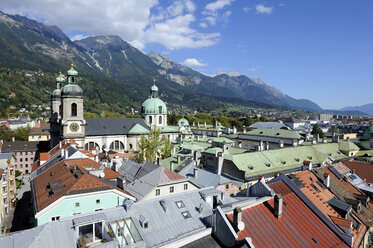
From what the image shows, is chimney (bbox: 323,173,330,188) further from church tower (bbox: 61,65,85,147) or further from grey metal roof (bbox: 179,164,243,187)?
church tower (bbox: 61,65,85,147)

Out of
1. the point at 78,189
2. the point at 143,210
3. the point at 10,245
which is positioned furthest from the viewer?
the point at 78,189

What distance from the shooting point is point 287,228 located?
50.1ft

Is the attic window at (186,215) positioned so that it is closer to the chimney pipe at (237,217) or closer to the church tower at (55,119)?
the chimney pipe at (237,217)

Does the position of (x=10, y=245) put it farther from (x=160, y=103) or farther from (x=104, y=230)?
(x=160, y=103)

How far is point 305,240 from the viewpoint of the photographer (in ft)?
49.0

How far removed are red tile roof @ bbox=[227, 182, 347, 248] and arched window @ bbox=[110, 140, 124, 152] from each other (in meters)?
61.3

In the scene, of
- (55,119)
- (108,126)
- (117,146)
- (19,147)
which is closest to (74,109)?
(55,119)

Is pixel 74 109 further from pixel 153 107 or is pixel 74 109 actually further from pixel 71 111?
pixel 153 107

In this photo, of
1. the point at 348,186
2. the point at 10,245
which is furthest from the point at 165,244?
the point at 348,186

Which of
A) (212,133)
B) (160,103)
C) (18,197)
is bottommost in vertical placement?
(18,197)

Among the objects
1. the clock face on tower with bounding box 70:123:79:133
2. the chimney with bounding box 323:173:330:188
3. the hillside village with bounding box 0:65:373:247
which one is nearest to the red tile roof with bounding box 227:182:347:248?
the hillside village with bounding box 0:65:373:247

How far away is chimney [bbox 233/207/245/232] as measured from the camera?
13156mm

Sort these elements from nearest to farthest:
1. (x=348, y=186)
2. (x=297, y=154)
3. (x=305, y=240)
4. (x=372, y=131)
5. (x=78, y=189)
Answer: (x=305, y=240)
(x=78, y=189)
(x=348, y=186)
(x=297, y=154)
(x=372, y=131)

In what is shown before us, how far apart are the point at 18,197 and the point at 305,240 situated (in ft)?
172
